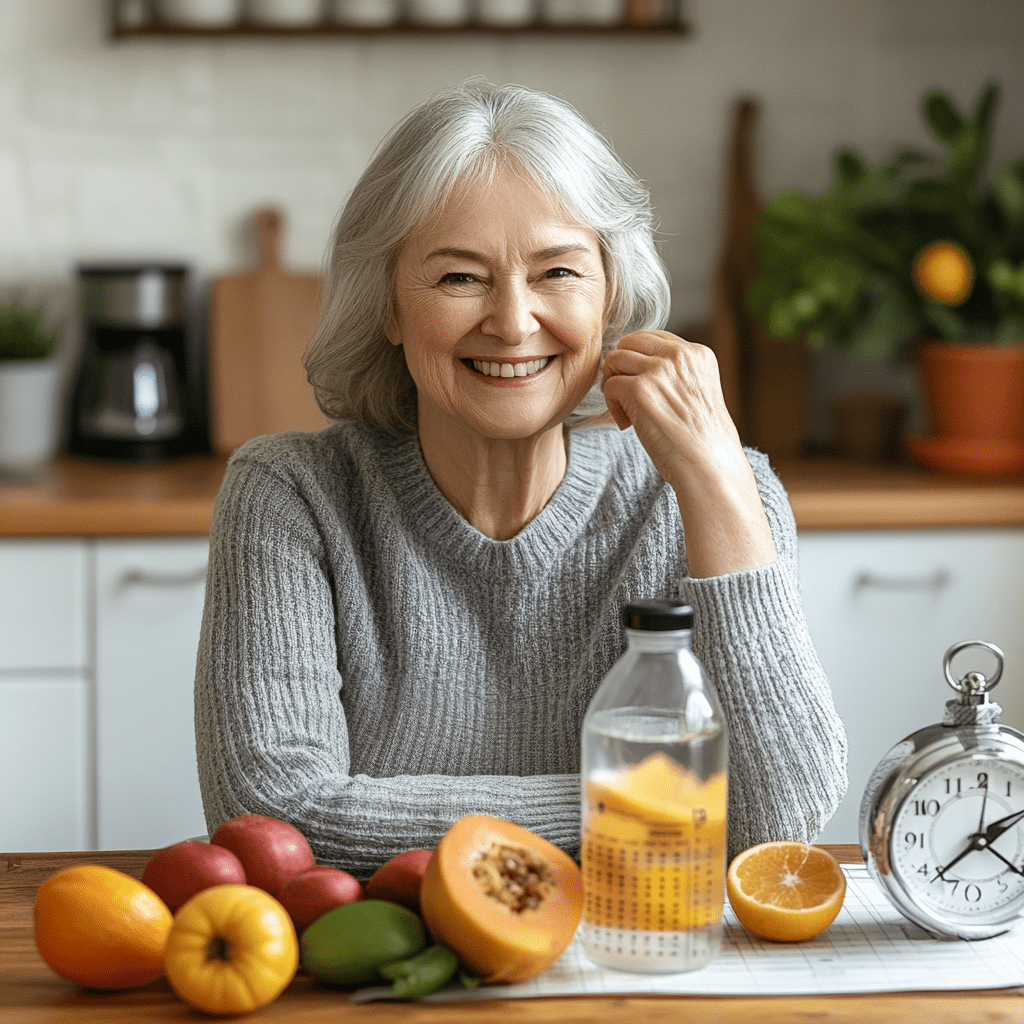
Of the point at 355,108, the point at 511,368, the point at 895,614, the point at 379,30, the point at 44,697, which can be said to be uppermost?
the point at 379,30

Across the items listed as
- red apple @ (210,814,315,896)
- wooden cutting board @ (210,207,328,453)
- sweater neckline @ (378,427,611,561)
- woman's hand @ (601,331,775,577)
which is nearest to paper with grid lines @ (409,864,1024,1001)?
red apple @ (210,814,315,896)

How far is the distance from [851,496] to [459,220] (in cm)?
124

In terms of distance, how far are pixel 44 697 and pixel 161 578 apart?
291 millimetres

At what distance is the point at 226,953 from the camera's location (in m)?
0.78

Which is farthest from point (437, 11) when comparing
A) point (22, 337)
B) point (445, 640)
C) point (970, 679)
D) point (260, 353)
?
point (970, 679)

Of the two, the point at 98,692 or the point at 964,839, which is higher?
the point at 964,839

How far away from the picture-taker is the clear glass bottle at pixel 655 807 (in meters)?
0.82

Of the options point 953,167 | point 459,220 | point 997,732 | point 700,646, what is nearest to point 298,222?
point 953,167

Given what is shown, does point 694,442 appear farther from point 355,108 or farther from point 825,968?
point 355,108

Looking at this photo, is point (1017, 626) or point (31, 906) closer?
point (31, 906)

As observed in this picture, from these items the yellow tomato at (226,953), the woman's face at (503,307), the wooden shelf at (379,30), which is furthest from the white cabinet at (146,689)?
the yellow tomato at (226,953)

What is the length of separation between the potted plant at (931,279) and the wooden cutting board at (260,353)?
93 cm

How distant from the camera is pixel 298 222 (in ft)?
9.22

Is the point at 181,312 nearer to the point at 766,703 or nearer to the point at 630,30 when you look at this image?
the point at 630,30
